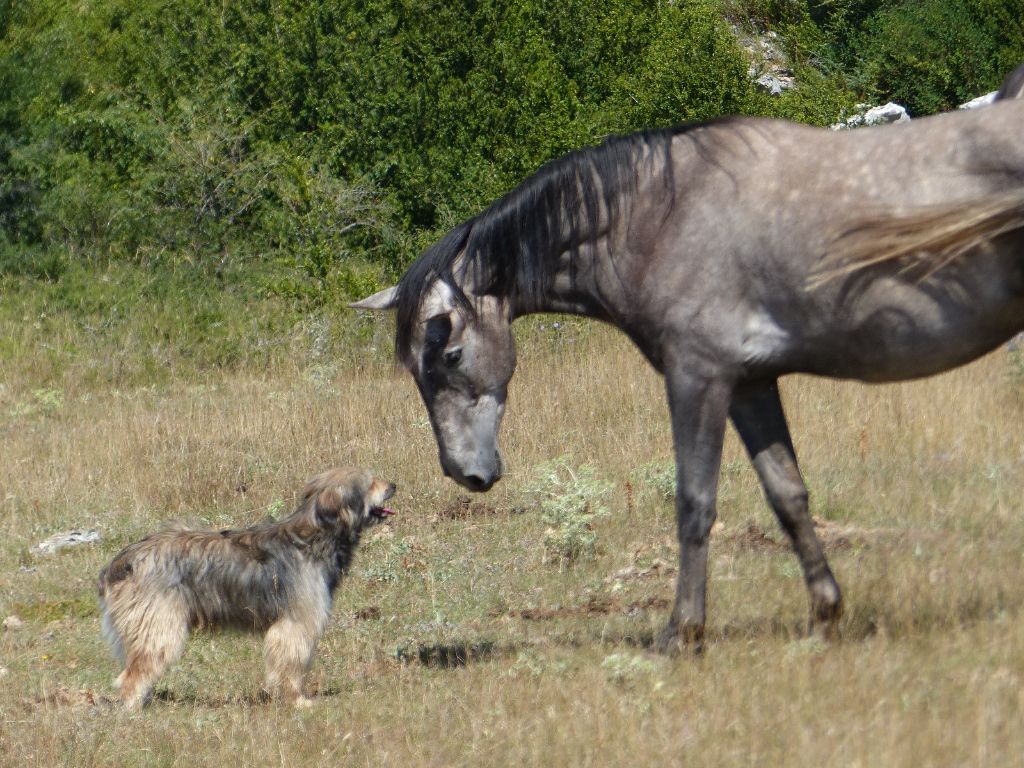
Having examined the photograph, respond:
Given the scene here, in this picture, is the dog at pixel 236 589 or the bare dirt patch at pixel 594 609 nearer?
the dog at pixel 236 589

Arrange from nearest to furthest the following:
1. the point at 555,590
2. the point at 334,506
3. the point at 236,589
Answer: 1. the point at 236,589
2. the point at 334,506
3. the point at 555,590

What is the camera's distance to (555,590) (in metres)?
8.00

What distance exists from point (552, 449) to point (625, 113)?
35.7ft

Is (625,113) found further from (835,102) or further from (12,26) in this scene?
(12,26)

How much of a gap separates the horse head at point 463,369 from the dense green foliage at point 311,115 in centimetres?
1316

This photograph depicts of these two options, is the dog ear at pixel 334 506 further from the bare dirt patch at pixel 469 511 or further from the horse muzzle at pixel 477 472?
the bare dirt patch at pixel 469 511

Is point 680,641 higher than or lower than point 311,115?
higher

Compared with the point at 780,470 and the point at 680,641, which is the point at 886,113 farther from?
the point at 680,641

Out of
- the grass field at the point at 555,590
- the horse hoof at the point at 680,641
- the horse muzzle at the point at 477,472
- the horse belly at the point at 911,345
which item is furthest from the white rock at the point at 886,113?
the horse hoof at the point at 680,641

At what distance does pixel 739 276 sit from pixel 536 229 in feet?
3.71

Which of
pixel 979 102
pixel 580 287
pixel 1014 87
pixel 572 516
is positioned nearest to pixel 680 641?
pixel 580 287

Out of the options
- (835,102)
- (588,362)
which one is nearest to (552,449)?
(588,362)

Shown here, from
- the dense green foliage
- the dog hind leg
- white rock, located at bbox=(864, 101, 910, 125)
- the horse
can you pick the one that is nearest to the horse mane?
the horse

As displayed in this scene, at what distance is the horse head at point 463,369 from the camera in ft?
21.4
